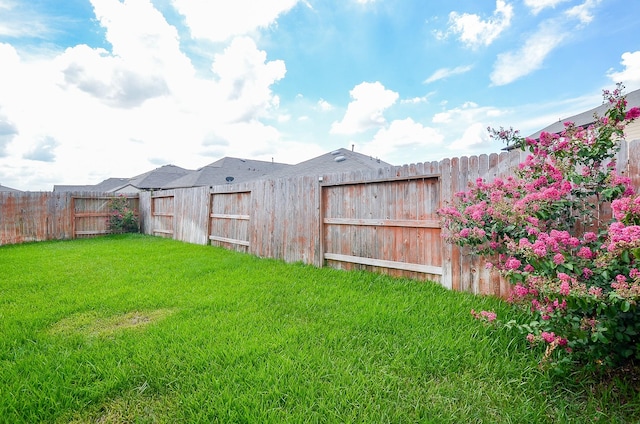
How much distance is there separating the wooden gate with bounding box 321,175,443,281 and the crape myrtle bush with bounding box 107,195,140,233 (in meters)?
8.36

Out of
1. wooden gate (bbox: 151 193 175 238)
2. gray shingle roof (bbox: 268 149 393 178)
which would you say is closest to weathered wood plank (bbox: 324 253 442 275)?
gray shingle roof (bbox: 268 149 393 178)

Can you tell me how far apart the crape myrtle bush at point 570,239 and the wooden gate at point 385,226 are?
596mm

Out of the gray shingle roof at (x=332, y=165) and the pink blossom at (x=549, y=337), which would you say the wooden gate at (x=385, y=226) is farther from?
the gray shingle roof at (x=332, y=165)

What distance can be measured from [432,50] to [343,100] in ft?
10.8

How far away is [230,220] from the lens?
22.4 ft

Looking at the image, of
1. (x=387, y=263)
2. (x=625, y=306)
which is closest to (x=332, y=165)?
(x=387, y=263)

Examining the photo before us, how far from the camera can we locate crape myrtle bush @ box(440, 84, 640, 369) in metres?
1.48

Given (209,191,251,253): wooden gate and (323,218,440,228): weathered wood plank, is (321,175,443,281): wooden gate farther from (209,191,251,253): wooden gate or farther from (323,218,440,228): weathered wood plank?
(209,191,251,253): wooden gate

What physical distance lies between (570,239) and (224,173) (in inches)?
718

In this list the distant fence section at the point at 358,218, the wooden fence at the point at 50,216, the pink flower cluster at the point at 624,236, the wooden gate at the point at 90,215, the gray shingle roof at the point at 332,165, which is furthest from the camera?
the gray shingle roof at the point at 332,165

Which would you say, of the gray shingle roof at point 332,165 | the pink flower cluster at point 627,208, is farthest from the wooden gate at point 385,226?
the gray shingle roof at point 332,165

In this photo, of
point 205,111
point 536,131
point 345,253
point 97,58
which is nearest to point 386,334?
point 345,253

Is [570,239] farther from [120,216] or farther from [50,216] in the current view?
[50,216]

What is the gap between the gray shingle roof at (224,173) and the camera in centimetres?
1680
